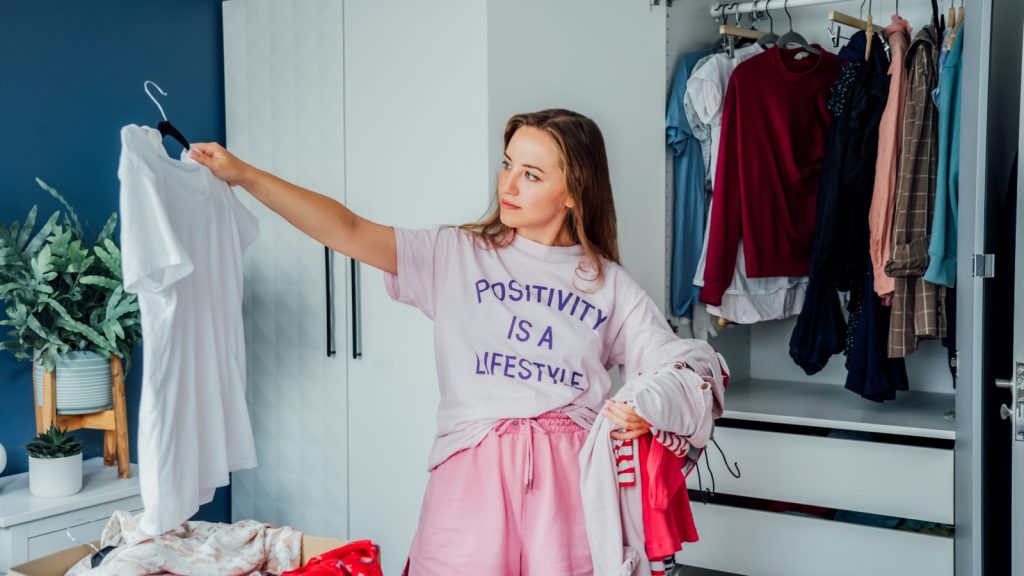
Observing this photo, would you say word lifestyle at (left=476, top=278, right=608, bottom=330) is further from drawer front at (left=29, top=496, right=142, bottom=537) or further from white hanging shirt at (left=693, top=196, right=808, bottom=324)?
white hanging shirt at (left=693, top=196, right=808, bottom=324)

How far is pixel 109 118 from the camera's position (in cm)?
257

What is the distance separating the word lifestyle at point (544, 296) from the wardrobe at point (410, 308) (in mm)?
594

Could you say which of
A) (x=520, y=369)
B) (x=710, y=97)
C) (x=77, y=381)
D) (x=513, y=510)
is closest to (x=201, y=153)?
(x=520, y=369)

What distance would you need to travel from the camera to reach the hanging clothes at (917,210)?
8.09ft

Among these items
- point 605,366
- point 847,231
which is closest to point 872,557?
point 847,231

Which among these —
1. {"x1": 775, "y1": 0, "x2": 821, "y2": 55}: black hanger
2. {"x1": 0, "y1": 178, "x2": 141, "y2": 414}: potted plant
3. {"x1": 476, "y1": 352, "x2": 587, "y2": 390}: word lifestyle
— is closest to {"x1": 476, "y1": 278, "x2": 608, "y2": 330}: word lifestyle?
{"x1": 476, "y1": 352, "x2": 587, "y2": 390}: word lifestyle

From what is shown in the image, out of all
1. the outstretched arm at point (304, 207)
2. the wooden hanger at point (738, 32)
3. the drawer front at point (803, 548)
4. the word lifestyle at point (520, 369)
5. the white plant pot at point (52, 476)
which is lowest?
the drawer front at point (803, 548)

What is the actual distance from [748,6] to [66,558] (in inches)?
98.7

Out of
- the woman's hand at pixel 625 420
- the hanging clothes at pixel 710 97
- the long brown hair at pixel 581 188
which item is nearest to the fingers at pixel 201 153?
the long brown hair at pixel 581 188

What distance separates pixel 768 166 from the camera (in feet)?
9.33

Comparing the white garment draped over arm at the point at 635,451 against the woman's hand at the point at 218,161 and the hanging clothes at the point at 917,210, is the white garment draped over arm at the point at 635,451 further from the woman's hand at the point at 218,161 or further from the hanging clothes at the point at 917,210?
the hanging clothes at the point at 917,210

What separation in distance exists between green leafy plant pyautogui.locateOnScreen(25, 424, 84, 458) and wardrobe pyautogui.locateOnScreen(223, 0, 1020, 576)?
617mm

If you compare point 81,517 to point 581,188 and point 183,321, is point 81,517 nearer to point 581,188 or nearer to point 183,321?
point 183,321

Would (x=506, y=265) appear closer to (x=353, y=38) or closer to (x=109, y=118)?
(x=353, y=38)
